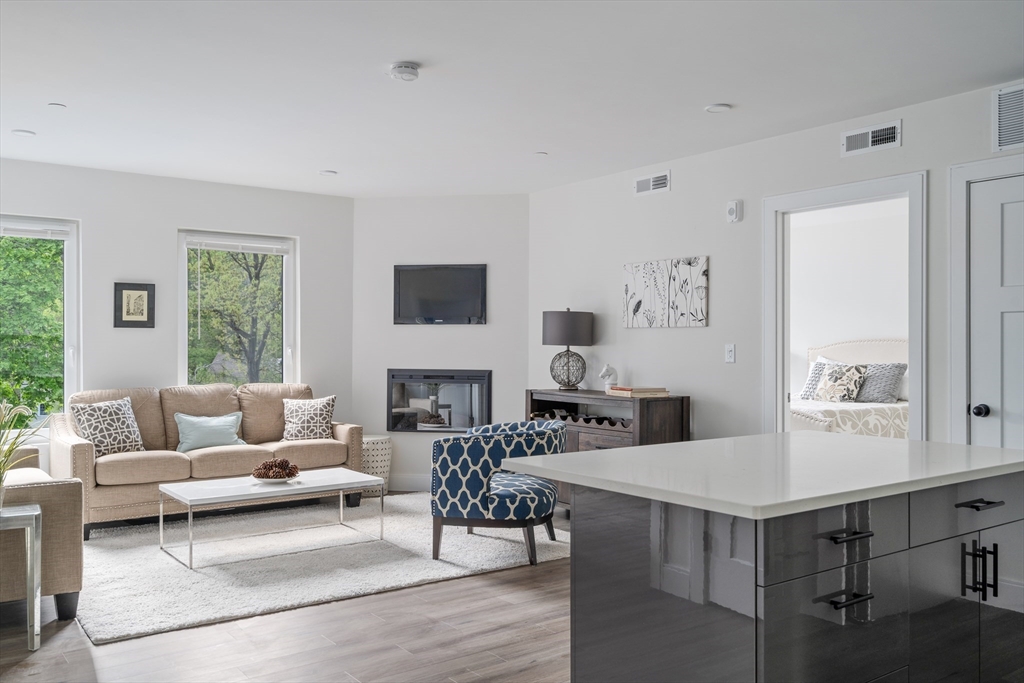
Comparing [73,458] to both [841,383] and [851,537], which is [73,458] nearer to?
[851,537]

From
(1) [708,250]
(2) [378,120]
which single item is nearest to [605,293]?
(1) [708,250]

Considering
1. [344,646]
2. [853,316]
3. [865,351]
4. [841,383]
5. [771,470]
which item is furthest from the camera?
[853,316]

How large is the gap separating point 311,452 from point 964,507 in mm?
4661

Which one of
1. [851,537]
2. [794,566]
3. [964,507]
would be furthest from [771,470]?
[964,507]

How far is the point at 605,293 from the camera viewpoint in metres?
6.02

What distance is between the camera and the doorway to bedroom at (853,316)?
7098 mm

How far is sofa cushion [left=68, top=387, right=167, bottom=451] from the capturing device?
5680 millimetres

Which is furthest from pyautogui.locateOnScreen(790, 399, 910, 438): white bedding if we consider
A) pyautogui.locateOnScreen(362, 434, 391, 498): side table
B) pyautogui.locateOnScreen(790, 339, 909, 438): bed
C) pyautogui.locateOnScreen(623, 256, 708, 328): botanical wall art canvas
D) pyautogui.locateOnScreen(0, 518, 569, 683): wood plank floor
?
pyautogui.locateOnScreen(0, 518, 569, 683): wood plank floor

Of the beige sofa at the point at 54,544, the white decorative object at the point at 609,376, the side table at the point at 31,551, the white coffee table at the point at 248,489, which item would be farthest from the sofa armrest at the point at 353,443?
the side table at the point at 31,551

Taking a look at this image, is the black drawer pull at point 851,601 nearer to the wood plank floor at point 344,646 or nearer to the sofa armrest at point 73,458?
the wood plank floor at point 344,646

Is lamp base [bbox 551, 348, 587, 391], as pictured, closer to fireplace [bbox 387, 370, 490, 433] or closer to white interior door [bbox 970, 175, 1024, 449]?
fireplace [bbox 387, 370, 490, 433]

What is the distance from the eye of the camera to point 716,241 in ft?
17.0

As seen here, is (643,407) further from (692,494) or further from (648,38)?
(692,494)

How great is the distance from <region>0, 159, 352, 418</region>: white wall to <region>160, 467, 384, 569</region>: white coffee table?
1720 mm
